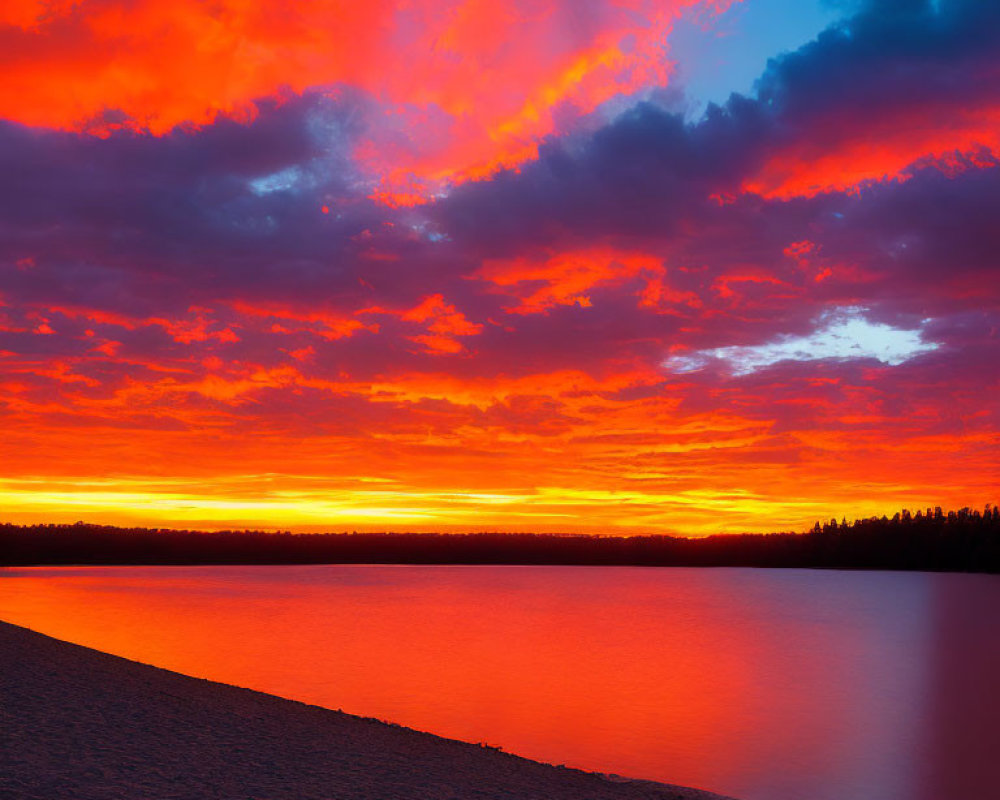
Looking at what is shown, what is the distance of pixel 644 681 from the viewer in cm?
3494

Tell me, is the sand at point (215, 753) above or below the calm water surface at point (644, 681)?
above

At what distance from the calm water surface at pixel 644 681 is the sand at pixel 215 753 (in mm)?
5904

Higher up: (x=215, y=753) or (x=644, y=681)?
(x=215, y=753)

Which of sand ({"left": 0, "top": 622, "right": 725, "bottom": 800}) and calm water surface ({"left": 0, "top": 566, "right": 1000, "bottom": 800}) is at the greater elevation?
sand ({"left": 0, "top": 622, "right": 725, "bottom": 800})

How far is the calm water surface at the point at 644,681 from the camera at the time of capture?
68.4 ft

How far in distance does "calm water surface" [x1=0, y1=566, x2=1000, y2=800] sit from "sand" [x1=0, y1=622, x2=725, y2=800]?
5.90 metres

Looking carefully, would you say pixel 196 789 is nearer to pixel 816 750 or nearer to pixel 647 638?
pixel 816 750

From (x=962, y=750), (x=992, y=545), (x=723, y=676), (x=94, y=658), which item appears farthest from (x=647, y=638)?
(x=992, y=545)

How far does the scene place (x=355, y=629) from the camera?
176ft

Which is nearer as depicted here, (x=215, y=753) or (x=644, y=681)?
(x=215, y=753)

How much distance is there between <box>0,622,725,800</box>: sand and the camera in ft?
33.1

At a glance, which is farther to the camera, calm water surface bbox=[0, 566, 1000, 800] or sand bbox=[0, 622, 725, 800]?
calm water surface bbox=[0, 566, 1000, 800]

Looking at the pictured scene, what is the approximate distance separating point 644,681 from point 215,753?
2598 centimetres

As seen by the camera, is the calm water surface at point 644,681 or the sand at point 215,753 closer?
the sand at point 215,753
